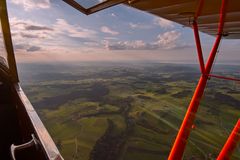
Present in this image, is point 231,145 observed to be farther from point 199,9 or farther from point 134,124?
point 134,124

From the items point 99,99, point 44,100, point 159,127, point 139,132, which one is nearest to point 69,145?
point 139,132

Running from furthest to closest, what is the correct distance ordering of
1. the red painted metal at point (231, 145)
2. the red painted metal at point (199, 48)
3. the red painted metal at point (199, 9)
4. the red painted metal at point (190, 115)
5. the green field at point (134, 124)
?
the green field at point (134, 124), the red painted metal at point (199, 48), the red painted metal at point (190, 115), the red painted metal at point (231, 145), the red painted metal at point (199, 9)

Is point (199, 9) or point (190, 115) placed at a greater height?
point (199, 9)

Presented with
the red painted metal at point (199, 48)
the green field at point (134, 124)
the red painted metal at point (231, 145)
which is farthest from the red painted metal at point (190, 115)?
the green field at point (134, 124)

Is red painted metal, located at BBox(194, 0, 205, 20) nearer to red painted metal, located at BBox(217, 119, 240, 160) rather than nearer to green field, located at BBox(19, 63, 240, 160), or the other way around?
red painted metal, located at BBox(217, 119, 240, 160)

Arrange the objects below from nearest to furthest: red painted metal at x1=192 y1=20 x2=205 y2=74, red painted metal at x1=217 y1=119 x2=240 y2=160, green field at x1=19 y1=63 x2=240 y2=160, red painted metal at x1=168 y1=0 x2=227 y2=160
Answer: red painted metal at x1=217 y1=119 x2=240 y2=160
red painted metal at x1=168 y1=0 x2=227 y2=160
red painted metal at x1=192 y1=20 x2=205 y2=74
green field at x1=19 y1=63 x2=240 y2=160

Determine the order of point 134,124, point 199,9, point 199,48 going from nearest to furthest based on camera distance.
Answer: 1. point 199,9
2. point 199,48
3. point 134,124

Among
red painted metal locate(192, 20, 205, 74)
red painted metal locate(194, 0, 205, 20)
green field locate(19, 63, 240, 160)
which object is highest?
red painted metal locate(194, 0, 205, 20)

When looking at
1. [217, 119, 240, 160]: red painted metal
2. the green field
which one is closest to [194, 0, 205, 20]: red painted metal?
[217, 119, 240, 160]: red painted metal

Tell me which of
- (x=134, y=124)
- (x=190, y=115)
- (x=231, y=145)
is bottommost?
(x=134, y=124)

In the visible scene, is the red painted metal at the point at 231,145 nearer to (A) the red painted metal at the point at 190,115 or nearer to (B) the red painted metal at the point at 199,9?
(A) the red painted metal at the point at 190,115

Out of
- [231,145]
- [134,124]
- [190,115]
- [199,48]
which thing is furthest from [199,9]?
[134,124]
